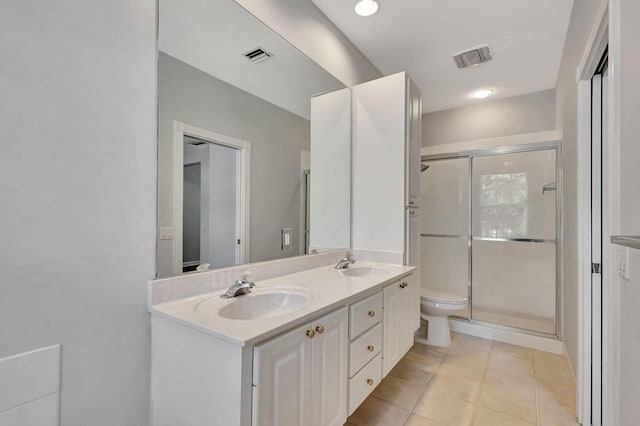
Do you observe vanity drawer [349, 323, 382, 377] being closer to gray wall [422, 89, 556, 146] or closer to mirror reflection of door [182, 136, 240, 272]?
mirror reflection of door [182, 136, 240, 272]

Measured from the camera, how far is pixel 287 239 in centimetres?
179

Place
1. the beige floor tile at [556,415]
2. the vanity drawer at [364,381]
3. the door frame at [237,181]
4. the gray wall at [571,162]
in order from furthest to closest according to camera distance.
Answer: the gray wall at [571,162] < the beige floor tile at [556,415] < the vanity drawer at [364,381] < the door frame at [237,181]

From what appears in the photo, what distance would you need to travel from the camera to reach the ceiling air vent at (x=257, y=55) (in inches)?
62.3

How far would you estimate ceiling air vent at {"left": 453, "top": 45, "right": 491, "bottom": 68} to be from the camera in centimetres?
240

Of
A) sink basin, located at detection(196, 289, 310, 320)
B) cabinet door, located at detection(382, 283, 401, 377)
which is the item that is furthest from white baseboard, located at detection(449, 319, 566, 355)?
sink basin, located at detection(196, 289, 310, 320)

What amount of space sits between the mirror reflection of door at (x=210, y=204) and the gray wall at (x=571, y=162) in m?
2.11

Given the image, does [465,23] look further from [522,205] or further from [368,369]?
[368,369]

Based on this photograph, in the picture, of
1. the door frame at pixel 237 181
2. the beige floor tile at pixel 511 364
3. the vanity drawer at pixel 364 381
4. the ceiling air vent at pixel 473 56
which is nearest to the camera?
the door frame at pixel 237 181

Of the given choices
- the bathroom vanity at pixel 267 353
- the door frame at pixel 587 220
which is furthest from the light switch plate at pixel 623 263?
the bathroom vanity at pixel 267 353

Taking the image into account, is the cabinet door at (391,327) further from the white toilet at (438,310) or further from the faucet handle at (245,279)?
the white toilet at (438,310)

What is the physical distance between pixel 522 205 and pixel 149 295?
3.54 meters

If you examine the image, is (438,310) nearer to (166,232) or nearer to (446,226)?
(446,226)

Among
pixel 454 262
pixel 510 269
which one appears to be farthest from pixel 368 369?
pixel 510 269

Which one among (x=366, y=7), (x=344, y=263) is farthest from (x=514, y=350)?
(x=366, y=7)
